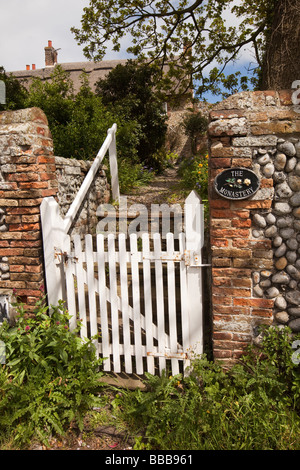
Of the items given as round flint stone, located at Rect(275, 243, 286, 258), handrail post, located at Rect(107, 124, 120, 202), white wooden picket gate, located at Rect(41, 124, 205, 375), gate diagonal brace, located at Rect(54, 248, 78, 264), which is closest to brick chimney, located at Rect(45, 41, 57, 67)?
handrail post, located at Rect(107, 124, 120, 202)

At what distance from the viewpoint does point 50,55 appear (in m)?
21.2

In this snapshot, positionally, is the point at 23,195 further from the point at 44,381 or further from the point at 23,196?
the point at 44,381

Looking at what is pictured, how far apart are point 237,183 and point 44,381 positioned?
213 centimetres

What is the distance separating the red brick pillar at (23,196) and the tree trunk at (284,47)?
331 centimetres

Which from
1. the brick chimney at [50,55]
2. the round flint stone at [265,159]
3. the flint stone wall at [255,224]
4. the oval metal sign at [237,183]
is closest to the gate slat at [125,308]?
the flint stone wall at [255,224]

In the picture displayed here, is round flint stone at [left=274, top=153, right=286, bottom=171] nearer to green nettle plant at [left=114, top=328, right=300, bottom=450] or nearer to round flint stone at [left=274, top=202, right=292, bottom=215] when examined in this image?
round flint stone at [left=274, top=202, right=292, bottom=215]

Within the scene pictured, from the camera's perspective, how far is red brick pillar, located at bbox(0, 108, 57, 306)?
287 cm

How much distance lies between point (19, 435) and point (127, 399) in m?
0.82

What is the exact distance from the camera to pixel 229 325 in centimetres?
259

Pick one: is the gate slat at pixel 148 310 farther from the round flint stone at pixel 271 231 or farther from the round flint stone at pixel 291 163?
the round flint stone at pixel 291 163

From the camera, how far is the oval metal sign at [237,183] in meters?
2.36

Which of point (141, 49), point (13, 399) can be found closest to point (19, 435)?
point (13, 399)

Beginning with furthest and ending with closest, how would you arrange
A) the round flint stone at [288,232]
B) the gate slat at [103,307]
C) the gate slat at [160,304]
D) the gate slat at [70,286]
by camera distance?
the gate slat at [70,286] < the gate slat at [103,307] < the gate slat at [160,304] < the round flint stone at [288,232]
